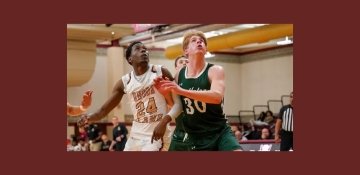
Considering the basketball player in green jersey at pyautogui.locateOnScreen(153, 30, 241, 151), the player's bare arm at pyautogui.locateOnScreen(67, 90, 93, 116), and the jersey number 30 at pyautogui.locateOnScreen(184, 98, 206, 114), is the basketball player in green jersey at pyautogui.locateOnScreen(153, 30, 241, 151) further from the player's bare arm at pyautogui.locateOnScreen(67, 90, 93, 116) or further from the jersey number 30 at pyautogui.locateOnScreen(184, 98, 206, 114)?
the player's bare arm at pyautogui.locateOnScreen(67, 90, 93, 116)

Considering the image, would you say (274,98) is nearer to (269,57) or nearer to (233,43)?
(269,57)

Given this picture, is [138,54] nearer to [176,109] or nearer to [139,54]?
[139,54]

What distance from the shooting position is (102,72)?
81.8 ft

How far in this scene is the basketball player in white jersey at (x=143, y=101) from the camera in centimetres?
708

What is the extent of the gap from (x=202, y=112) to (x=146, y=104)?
1.08 meters

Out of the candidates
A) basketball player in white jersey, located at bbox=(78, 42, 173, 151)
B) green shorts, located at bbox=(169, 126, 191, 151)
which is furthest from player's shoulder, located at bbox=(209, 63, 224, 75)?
basketball player in white jersey, located at bbox=(78, 42, 173, 151)

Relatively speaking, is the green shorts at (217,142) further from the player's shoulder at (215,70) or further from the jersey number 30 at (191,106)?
the player's shoulder at (215,70)

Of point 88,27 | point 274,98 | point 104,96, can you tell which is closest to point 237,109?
point 274,98

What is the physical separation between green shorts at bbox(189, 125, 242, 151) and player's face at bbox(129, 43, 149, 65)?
4.26ft

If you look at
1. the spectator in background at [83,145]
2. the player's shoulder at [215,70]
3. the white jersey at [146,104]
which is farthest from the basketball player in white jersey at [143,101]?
the spectator in background at [83,145]

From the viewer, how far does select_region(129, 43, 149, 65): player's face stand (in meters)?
7.11

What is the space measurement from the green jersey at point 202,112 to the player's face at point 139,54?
0.91 meters

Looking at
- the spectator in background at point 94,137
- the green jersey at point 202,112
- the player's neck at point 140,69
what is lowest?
the spectator in background at point 94,137

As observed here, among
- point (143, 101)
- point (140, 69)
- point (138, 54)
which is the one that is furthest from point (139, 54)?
point (143, 101)
